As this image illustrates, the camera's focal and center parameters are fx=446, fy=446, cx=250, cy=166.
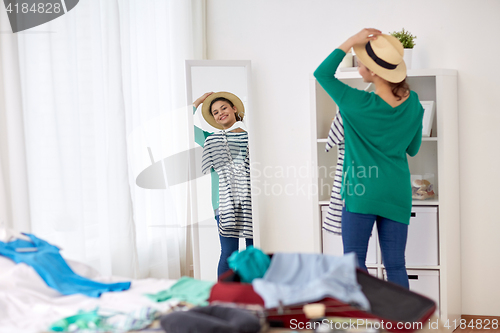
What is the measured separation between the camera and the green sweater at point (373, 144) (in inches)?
83.0

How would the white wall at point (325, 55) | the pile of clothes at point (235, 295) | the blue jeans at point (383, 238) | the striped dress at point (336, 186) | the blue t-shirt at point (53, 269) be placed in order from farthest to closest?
the white wall at point (325, 55) < the striped dress at point (336, 186) < the blue jeans at point (383, 238) < the blue t-shirt at point (53, 269) < the pile of clothes at point (235, 295)

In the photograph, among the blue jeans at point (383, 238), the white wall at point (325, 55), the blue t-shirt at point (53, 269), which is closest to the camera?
the blue t-shirt at point (53, 269)

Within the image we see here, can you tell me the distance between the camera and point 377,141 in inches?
84.5

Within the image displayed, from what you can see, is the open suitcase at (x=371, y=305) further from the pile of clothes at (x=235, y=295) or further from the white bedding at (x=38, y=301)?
the white bedding at (x=38, y=301)

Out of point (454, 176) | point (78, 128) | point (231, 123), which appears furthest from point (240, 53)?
point (454, 176)

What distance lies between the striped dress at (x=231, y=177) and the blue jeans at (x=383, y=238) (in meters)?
0.90

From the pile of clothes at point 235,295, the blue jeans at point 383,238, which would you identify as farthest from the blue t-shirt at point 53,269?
the blue jeans at point 383,238

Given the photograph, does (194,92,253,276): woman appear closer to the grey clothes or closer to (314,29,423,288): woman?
(314,29,423,288): woman

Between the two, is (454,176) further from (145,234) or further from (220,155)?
(145,234)

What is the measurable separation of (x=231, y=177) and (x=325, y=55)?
3.45 ft

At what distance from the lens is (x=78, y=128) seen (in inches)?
86.7

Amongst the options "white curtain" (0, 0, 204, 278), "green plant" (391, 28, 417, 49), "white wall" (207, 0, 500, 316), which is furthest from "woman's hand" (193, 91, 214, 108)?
"green plant" (391, 28, 417, 49)

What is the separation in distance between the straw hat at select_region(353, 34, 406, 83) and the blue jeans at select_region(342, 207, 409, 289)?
2.23 ft

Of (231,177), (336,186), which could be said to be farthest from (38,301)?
(231,177)
